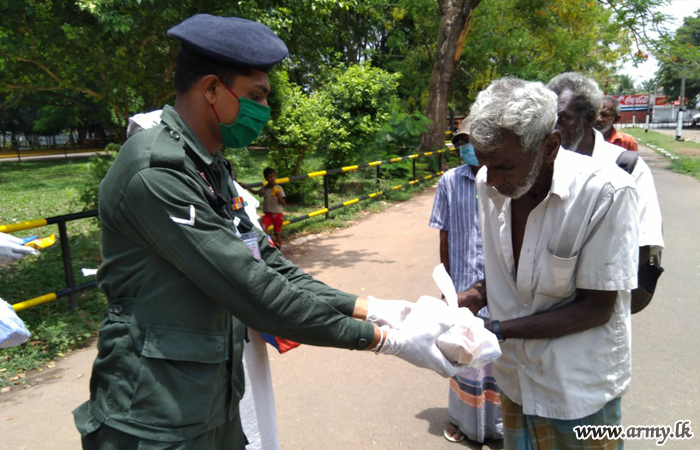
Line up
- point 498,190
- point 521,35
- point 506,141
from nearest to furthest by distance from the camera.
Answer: point 506,141 → point 498,190 → point 521,35

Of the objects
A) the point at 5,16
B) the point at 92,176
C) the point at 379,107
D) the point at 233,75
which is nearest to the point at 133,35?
the point at 5,16

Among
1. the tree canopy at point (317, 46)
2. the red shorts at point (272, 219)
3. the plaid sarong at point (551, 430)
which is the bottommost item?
the red shorts at point (272, 219)

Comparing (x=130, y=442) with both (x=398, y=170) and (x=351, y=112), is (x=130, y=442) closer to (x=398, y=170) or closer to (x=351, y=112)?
(x=351, y=112)

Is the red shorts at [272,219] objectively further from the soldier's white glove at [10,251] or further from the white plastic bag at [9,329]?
the white plastic bag at [9,329]

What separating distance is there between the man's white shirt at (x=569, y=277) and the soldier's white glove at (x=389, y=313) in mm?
355

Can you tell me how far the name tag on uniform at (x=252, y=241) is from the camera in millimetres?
1885

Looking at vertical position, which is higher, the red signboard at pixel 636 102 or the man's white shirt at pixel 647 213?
the red signboard at pixel 636 102

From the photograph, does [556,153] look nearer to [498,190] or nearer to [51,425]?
[498,190]

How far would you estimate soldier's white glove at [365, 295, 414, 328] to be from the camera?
191 centimetres

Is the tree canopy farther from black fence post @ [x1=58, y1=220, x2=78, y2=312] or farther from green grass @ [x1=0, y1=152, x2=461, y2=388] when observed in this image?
black fence post @ [x1=58, y1=220, x2=78, y2=312]

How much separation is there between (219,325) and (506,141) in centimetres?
107

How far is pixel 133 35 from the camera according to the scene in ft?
18.8

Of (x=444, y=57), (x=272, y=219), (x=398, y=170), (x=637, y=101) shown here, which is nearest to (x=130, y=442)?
(x=272, y=219)

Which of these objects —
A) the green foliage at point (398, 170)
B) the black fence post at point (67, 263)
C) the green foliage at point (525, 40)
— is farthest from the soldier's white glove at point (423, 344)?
the green foliage at point (525, 40)
